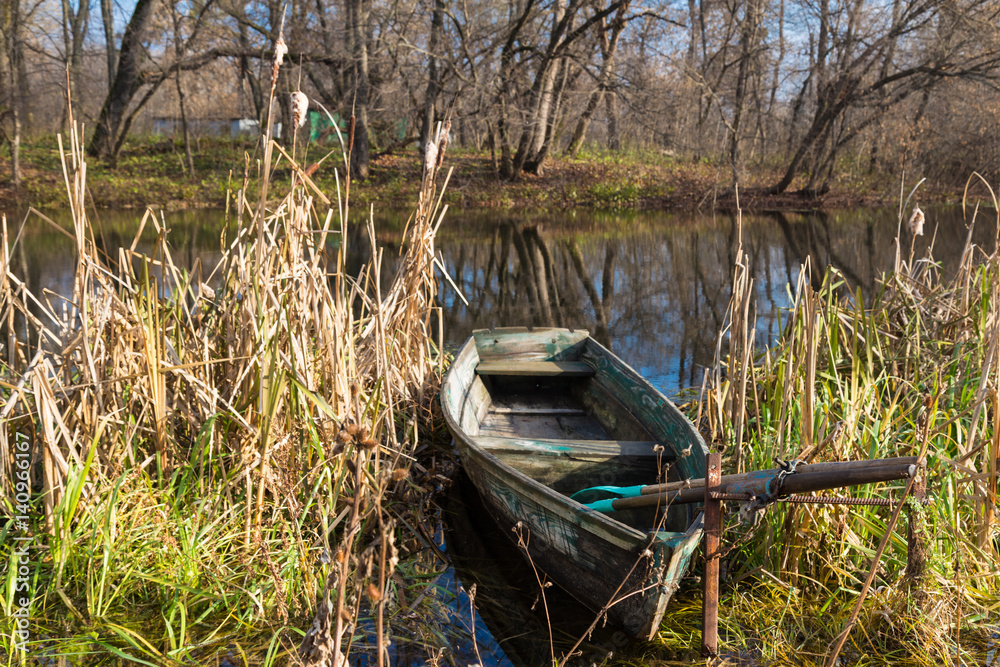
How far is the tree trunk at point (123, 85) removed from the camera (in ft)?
60.0

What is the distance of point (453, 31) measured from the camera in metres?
16.6

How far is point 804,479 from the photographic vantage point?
1.86 meters

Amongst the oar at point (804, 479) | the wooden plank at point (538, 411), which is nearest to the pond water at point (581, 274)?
the oar at point (804, 479)

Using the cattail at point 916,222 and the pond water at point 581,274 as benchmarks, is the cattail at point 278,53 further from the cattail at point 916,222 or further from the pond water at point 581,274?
the cattail at point 916,222

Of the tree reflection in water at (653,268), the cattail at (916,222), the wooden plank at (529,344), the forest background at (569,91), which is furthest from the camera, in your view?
the forest background at (569,91)

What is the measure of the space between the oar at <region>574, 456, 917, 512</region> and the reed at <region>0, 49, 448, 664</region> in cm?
97

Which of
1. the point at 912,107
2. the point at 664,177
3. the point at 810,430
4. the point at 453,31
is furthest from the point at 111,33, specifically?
the point at 810,430

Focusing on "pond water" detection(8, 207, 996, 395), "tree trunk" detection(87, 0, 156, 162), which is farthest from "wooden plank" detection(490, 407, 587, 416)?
"tree trunk" detection(87, 0, 156, 162)

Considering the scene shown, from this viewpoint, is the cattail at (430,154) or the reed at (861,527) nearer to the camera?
the reed at (861,527)

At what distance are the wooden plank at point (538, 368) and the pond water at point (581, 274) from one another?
58 cm

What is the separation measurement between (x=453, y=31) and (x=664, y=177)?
753 centimetres

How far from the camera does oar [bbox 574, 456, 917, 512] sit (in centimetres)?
167

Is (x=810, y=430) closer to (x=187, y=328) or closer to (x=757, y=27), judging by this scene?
(x=187, y=328)

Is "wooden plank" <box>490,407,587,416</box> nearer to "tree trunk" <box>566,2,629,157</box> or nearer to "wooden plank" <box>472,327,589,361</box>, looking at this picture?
"wooden plank" <box>472,327,589,361</box>
